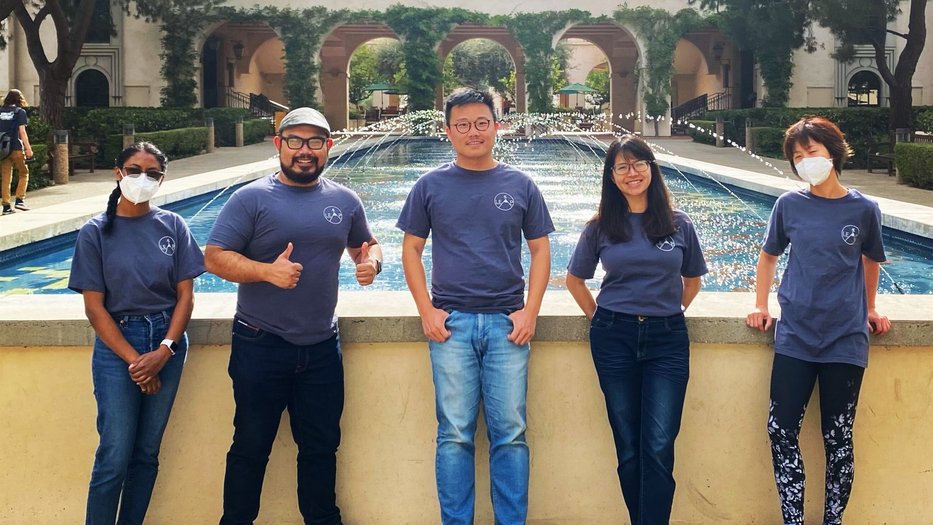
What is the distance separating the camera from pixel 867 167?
747 inches

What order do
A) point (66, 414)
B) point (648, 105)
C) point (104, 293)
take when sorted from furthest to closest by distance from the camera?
point (648, 105) < point (66, 414) < point (104, 293)

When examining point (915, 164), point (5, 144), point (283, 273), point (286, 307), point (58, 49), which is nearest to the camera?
point (283, 273)


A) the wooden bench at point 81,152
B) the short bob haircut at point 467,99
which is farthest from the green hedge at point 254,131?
the short bob haircut at point 467,99

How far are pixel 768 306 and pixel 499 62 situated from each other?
5071 centimetres

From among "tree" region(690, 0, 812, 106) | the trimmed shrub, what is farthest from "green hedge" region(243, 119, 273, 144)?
the trimmed shrub

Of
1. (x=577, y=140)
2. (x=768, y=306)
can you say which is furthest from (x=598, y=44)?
(x=768, y=306)

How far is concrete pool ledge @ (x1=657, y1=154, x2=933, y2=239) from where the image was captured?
896cm

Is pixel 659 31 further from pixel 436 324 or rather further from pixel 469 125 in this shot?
pixel 436 324

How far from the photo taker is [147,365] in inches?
116

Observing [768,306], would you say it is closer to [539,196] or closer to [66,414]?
[539,196]

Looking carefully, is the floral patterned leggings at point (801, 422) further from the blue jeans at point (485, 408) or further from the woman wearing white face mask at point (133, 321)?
the woman wearing white face mask at point (133, 321)

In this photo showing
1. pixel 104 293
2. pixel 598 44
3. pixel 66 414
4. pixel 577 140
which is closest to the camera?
pixel 104 293

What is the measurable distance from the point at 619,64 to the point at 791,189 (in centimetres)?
2678

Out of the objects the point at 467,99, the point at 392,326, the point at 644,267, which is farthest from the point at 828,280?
the point at 392,326
